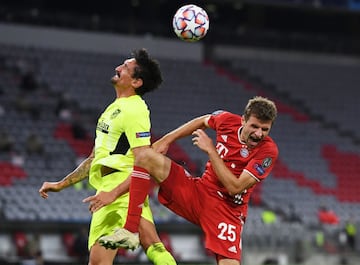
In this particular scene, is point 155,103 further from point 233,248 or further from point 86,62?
point 233,248

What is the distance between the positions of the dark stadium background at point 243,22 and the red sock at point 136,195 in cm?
1505

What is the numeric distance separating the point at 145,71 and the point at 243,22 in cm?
2312

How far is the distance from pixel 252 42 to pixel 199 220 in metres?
22.3

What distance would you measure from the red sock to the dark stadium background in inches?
593

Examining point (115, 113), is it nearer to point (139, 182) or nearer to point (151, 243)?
point (139, 182)

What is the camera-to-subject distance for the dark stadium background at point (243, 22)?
2614 centimetres

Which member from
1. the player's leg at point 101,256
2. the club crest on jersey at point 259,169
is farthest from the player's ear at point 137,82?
the player's leg at point 101,256

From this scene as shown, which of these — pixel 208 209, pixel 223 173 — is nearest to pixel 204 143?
pixel 223 173

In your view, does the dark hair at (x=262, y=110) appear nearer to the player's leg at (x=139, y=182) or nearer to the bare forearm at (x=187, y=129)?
the bare forearm at (x=187, y=129)

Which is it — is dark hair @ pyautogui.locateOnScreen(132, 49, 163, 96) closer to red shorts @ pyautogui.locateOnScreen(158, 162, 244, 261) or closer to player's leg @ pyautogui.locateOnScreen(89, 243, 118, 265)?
red shorts @ pyautogui.locateOnScreen(158, 162, 244, 261)

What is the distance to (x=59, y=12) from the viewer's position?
27375 millimetres

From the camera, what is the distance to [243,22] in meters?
31.1

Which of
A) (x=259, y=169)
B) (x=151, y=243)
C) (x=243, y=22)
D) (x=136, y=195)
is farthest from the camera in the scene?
(x=243, y=22)

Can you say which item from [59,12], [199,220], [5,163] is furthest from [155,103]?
[199,220]
